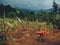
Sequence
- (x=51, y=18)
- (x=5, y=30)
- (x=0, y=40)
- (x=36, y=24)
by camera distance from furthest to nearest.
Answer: (x=51, y=18) < (x=36, y=24) < (x=5, y=30) < (x=0, y=40)

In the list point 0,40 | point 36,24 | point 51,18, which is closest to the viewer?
point 0,40

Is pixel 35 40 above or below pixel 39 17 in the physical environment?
below

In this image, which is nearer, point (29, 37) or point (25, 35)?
point (29, 37)

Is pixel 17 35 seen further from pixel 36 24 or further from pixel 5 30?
pixel 36 24

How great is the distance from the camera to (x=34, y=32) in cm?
598

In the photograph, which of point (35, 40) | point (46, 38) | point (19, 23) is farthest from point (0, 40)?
point (19, 23)

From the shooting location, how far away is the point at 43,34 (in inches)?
218

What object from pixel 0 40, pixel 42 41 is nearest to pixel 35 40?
pixel 42 41

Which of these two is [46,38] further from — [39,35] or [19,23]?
[19,23]

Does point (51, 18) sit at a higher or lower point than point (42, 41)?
Result: higher

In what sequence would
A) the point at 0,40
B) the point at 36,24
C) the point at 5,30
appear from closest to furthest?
the point at 0,40
the point at 5,30
the point at 36,24

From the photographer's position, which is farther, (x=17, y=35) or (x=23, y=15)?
(x=23, y=15)

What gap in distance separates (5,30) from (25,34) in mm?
594

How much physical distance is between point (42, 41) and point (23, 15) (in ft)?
10.0
